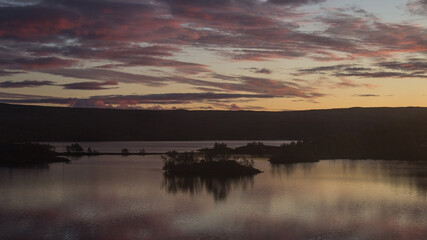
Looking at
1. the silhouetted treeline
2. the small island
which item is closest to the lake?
the small island

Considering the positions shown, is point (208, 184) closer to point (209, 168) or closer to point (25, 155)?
point (209, 168)

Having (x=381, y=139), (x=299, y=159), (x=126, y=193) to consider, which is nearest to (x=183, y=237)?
(x=126, y=193)

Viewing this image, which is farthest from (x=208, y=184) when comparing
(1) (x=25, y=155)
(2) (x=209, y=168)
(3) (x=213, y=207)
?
(1) (x=25, y=155)

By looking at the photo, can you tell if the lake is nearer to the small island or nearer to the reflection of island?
the reflection of island

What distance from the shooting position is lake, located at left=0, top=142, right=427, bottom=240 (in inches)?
1230

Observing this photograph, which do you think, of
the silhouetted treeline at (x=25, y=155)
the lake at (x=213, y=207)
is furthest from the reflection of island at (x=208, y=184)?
the silhouetted treeline at (x=25, y=155)

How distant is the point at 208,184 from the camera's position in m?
57.4

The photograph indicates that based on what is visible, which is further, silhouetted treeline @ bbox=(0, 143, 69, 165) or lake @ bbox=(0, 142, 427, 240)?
silhouetted treeline @ bbox=(0, 143, 69, 165)

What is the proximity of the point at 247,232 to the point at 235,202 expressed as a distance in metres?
12.7

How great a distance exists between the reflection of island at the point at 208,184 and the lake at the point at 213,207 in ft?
0.35

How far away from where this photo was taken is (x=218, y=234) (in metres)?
30.1

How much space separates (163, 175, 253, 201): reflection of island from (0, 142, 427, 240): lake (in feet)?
0.35

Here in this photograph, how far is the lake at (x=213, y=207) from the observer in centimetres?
3123

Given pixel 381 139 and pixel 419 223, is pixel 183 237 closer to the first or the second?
pixel 419 223
